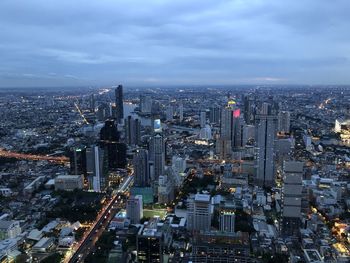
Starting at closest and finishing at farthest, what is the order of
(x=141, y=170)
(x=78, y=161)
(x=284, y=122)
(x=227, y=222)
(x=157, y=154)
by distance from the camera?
(x=227, y=222)
(x=141, y=170)
(x=157, y=154)
(x=78, y=161)
(x=284, y=122)

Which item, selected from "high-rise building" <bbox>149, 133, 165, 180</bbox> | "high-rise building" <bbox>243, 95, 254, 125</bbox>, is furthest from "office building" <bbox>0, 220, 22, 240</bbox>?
"high-rise building" <bbox>243, 95, 254, 125</bbox>

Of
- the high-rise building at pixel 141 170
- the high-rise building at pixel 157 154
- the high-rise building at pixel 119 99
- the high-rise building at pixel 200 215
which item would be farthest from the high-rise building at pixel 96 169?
the high-rise building at pixel 119 99

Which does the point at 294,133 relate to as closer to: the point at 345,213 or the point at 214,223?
the point at 345,213

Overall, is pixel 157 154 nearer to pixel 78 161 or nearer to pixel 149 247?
pixel 78 161

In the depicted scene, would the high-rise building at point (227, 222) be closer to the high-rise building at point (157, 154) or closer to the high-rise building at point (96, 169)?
the high-rise building at point (157, 154)

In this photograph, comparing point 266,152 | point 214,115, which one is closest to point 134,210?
point 266,152

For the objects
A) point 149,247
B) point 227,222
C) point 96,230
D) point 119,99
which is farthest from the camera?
point 119,99
